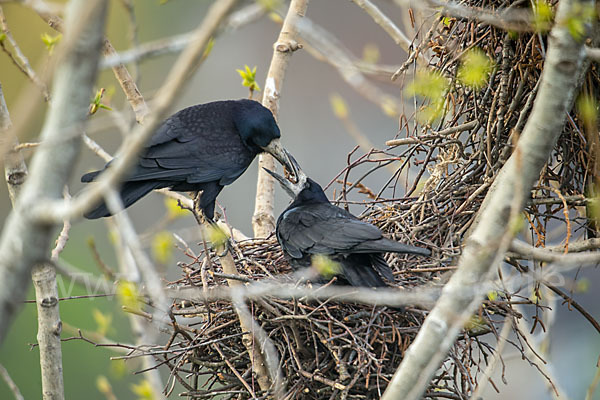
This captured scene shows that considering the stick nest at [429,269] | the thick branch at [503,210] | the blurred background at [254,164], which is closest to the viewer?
the thick branch at [503,210]

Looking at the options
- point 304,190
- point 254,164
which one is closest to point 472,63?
point 304,190

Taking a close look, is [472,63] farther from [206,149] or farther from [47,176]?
[47,176]

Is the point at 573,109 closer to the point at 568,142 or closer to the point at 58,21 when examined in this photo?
the point at 568,142

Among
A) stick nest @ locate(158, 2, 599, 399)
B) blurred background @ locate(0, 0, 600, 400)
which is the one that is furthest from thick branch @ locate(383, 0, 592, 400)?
blurred background @ locate(0, 0, 600, 400)

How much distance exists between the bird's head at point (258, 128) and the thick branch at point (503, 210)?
206 centimetres

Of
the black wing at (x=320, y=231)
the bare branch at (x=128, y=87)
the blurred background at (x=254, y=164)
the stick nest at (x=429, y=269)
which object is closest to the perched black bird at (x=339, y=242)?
the black wing at (x=320, y=231)

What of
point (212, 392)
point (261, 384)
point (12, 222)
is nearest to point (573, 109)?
point (261, 384)

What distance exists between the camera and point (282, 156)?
3.88m

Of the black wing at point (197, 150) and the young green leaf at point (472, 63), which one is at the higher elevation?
the black wing at point (197, 150)

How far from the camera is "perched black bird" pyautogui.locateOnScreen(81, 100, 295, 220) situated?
3.38 m

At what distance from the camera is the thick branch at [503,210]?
1.71 metres

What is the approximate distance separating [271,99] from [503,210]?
2.67 m

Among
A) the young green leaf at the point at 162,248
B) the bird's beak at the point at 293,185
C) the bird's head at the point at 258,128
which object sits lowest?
the young green leaf at the point at 162,248

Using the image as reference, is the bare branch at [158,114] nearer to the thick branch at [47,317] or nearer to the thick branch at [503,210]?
the thick branch at [503,210]
